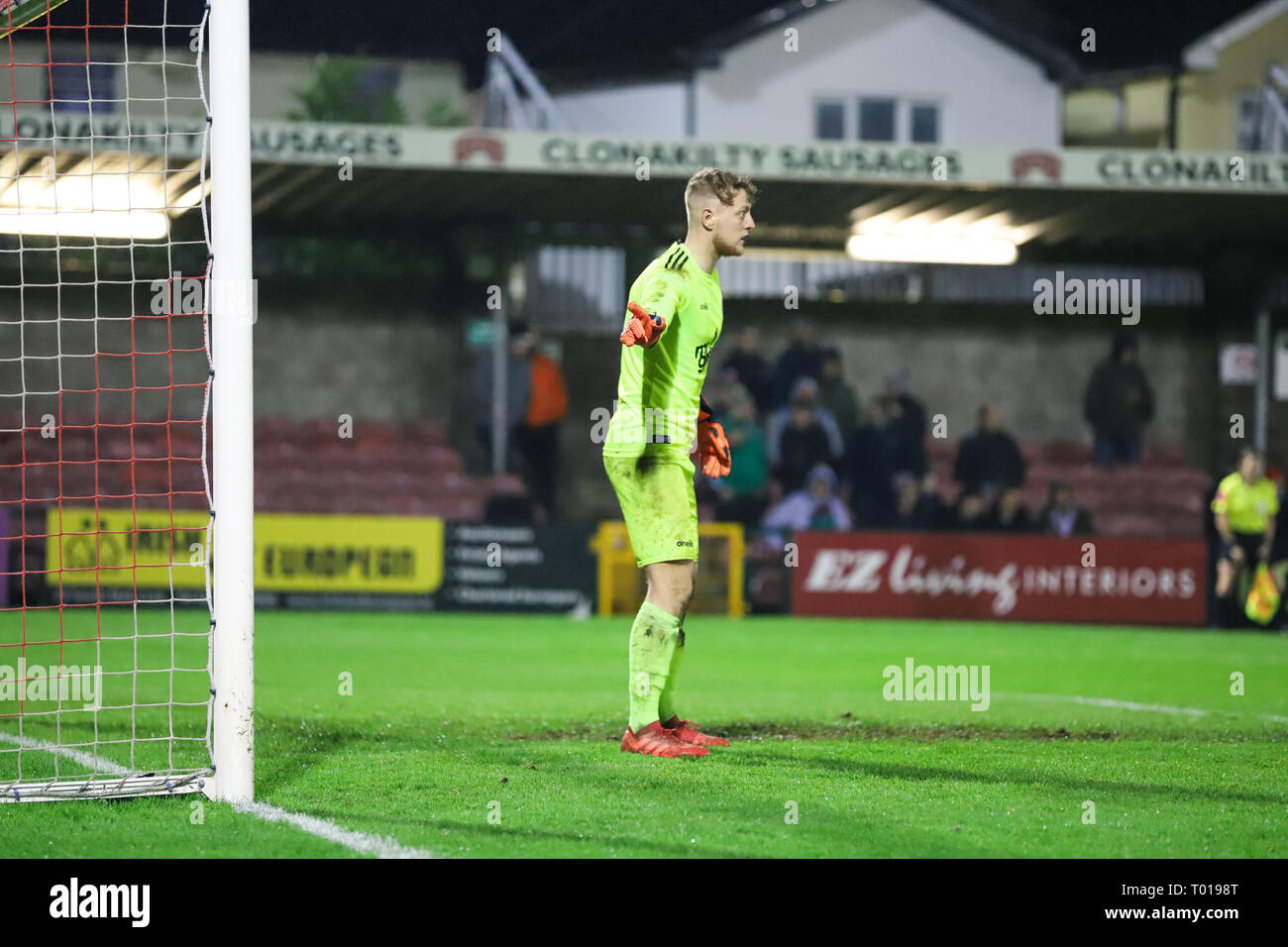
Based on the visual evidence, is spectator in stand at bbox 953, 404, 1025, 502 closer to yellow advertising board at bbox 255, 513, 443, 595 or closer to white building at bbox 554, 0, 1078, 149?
yellow advertising board at bbox 255, 513, 443, 595

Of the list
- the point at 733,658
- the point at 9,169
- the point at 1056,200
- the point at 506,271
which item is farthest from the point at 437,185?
the point at 733,658

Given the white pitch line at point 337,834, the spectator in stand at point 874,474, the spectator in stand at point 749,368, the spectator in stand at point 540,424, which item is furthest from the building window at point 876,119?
the white pitch line at point 337,834

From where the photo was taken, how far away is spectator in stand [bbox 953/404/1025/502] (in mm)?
18500

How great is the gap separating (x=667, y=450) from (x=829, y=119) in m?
22.0

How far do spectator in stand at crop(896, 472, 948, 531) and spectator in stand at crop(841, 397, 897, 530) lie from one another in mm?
203

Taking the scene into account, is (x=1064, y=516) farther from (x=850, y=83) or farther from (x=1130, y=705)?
(x=850, y=83)

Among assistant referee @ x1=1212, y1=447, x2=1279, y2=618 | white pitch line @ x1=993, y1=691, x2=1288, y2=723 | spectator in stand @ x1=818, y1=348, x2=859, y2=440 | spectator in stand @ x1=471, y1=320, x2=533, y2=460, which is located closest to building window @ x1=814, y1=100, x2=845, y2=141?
spectator in stand @ x1=818, y1=348, x2=859, y2=440

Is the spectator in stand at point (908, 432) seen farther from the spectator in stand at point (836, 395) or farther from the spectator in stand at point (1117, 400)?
the spectator in stand at point (1117, 400)

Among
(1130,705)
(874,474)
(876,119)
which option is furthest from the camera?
(876,119)

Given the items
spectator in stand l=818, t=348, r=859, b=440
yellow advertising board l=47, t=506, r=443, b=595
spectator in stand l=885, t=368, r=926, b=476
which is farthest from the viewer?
spectator in stand l=818, t=348, r=859, b=440

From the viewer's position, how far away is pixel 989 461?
61.5ft

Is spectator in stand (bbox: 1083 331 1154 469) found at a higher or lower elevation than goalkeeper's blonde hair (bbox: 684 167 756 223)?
lower

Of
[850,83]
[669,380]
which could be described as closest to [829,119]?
[850,83]
